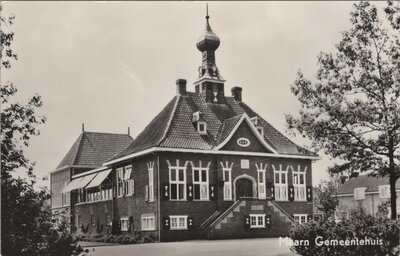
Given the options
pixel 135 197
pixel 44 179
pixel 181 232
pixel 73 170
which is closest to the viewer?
pixel 44 179

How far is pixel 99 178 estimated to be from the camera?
41000 mm

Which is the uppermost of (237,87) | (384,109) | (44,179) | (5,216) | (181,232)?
(237,87)

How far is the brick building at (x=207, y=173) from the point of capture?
32844 mm

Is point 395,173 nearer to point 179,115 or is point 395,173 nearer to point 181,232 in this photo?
point 181,232

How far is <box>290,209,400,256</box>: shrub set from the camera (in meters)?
15.1

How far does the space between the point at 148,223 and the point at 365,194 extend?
36.6 meters

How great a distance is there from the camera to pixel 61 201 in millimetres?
55094

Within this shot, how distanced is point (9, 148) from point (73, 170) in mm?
40264

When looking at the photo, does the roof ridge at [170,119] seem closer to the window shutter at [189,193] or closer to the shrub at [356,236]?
the window shutter at [189,193]

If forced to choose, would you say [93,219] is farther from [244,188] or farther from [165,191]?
[244,188]

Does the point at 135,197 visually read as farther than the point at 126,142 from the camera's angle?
No

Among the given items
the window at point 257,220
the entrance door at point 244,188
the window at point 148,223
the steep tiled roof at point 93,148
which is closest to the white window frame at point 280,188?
the entrance door at point 244,188

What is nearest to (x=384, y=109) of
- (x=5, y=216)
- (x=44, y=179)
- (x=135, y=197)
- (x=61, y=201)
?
(x=44, y=179)

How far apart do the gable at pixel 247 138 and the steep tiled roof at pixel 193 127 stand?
0.50 meters
